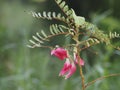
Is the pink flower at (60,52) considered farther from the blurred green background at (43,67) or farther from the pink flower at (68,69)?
the blurred green background at (43,67)

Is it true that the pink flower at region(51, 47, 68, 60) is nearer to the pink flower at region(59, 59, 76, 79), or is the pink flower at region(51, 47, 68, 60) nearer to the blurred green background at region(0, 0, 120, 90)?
the pink flower at region(59, 59, 76, 79)

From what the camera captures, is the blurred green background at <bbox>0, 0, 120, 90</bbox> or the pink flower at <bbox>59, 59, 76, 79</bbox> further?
the blurred green background at <bbox>0, 0, 120, 90</bbox>

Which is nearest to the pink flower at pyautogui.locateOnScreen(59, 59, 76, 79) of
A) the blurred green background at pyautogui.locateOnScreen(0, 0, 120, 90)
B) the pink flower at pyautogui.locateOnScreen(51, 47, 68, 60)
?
the pink flower at pyautogui.locateOnScreen(51, 47, 68, 60)

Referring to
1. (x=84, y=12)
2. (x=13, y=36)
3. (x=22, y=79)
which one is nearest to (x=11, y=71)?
(x=22, y=79)

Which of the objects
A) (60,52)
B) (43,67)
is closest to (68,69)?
(60,52)

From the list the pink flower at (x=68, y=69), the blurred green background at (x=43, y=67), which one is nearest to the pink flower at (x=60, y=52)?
the pink flower at (x=68, y=69)

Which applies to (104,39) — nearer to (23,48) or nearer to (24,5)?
(23,48)

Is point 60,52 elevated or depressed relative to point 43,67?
depressed

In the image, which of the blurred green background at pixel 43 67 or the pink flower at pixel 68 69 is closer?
the pink flower at pixel 68 69

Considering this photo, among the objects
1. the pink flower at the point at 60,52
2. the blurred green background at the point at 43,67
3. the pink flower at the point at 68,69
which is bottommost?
the pink flower at the point at 68,69

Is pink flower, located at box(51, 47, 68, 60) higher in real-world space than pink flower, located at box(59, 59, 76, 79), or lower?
higher

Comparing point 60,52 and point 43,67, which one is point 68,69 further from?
point 43,67

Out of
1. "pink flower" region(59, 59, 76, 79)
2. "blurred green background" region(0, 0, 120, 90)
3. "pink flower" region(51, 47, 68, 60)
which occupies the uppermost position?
"blurred green background" region(0, 0, 120, 90)

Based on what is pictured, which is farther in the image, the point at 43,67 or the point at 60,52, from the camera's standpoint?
the point at 43,67
